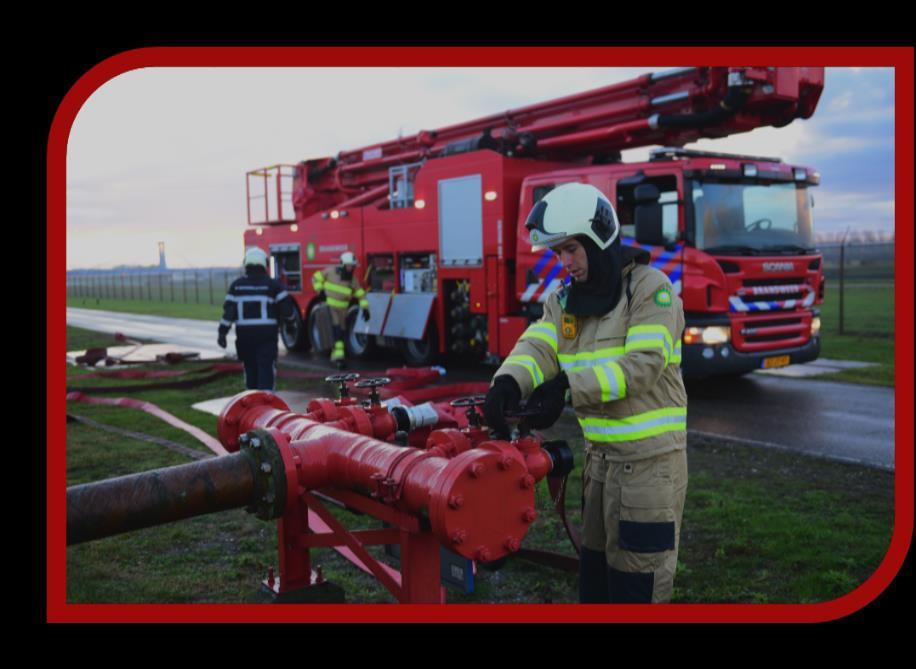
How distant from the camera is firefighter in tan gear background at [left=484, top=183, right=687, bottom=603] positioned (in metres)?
3.21

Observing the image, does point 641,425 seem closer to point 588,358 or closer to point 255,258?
point 588,358

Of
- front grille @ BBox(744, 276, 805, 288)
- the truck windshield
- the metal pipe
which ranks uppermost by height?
the truck windshield

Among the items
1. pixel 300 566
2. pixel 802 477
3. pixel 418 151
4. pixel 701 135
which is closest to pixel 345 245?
pixel 418 151

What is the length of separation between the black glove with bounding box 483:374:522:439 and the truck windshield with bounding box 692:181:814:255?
21.7 feet

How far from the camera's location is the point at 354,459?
3.21 metres

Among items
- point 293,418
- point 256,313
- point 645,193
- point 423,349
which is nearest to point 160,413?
point 256,313

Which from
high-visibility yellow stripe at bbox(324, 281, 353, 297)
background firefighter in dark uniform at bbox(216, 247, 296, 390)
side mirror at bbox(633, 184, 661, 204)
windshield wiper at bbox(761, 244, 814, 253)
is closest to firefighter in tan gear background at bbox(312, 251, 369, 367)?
high-visibility yellow stripe at bbox(324, 281, 353, 297)

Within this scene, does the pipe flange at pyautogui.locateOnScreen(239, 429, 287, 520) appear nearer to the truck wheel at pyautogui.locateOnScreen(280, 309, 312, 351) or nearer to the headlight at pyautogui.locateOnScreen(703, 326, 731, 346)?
the headlight at pyautogui.locateOnScreen(703, 326, 731, 346)

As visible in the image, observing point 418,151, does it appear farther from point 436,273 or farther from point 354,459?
point 354,459

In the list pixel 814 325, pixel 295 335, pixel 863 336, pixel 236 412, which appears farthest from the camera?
pixel 295 335

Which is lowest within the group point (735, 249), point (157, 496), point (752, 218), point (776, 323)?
point (157, 496)

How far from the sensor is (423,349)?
13406 mm

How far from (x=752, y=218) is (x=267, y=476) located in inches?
313

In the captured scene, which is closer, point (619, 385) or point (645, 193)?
point (619, 385)
